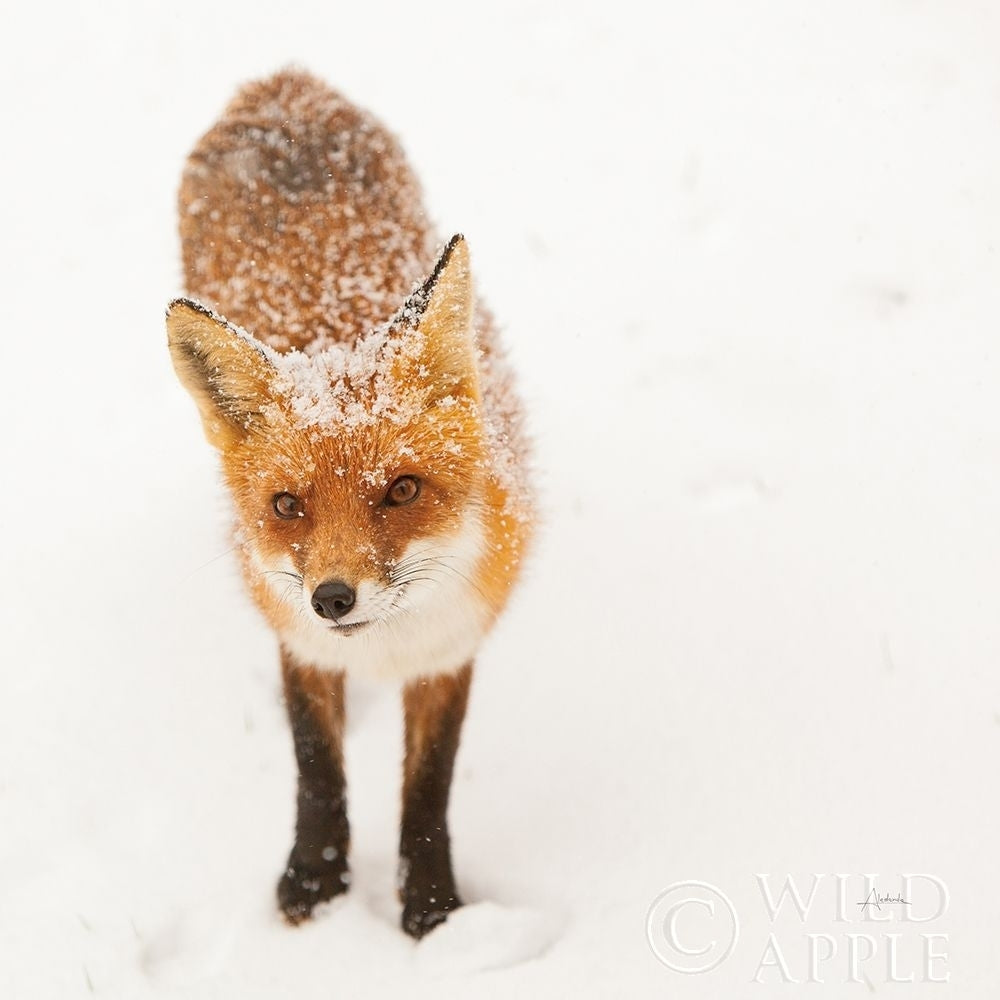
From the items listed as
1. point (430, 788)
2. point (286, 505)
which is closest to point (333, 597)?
point (286, 505)

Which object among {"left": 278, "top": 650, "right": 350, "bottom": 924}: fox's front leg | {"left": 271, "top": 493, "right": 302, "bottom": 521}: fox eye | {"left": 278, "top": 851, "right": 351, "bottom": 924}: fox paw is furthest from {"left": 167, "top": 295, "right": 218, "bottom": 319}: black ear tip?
{"left": 278, "top": 851, "right": 351, "bottom": 924}: fox paw

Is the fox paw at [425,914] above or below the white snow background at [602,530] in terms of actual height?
below

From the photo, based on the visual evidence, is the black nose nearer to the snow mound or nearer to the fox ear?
the fox ear

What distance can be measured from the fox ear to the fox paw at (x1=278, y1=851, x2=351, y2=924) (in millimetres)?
1530

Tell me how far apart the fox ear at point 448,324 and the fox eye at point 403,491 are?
25 cm

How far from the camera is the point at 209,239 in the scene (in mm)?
3773

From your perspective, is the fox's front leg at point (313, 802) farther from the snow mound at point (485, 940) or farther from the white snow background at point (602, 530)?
the snow mound at point (485, 940)

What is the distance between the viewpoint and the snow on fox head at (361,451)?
101 inches

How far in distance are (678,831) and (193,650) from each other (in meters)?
2.01

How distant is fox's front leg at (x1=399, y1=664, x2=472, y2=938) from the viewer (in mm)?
3178

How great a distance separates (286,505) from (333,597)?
369 mm
